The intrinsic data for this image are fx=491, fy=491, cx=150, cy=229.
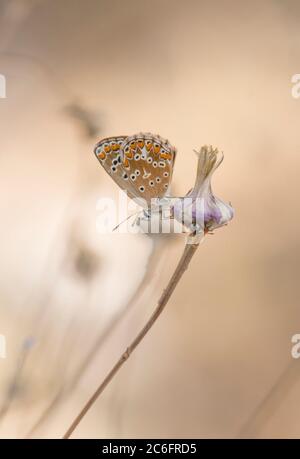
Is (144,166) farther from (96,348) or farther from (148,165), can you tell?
(96,348)

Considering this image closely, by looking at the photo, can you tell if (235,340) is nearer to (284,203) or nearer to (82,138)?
(284,203)

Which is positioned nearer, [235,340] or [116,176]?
[116,176]

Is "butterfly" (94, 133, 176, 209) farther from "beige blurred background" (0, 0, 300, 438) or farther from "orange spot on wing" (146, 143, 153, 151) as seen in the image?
"beige blurred background" (0, 0, 300, 438)

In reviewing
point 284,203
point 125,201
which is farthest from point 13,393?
point 284,203

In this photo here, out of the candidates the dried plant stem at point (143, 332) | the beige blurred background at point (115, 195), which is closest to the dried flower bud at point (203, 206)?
the dried plant stem at point (143, 332)

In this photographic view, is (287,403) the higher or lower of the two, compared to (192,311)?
A: lower

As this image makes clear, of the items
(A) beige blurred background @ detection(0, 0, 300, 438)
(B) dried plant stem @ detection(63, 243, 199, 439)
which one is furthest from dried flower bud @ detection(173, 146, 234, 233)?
(A) beige blurred background @ detection(0, 0, 300, 438)
